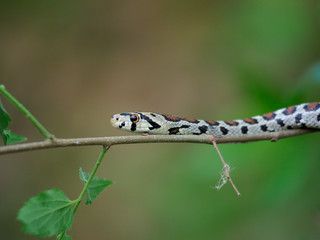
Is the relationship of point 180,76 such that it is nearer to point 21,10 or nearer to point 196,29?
point 196,29

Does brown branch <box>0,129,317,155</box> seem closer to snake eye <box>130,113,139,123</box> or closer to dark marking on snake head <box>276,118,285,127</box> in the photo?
dark marking on snake head <box>276,118,285,127</box>

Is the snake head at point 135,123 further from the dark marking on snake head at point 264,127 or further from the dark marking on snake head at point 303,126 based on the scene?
the dark marking on snake head at point 303,126

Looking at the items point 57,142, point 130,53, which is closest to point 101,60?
point 130,53

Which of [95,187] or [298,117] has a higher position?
[298,117]

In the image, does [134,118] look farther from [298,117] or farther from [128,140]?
[298,117]

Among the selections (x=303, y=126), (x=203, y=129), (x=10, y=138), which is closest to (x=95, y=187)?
(x=10, y=138)

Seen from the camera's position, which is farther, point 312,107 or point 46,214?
point 312,107
